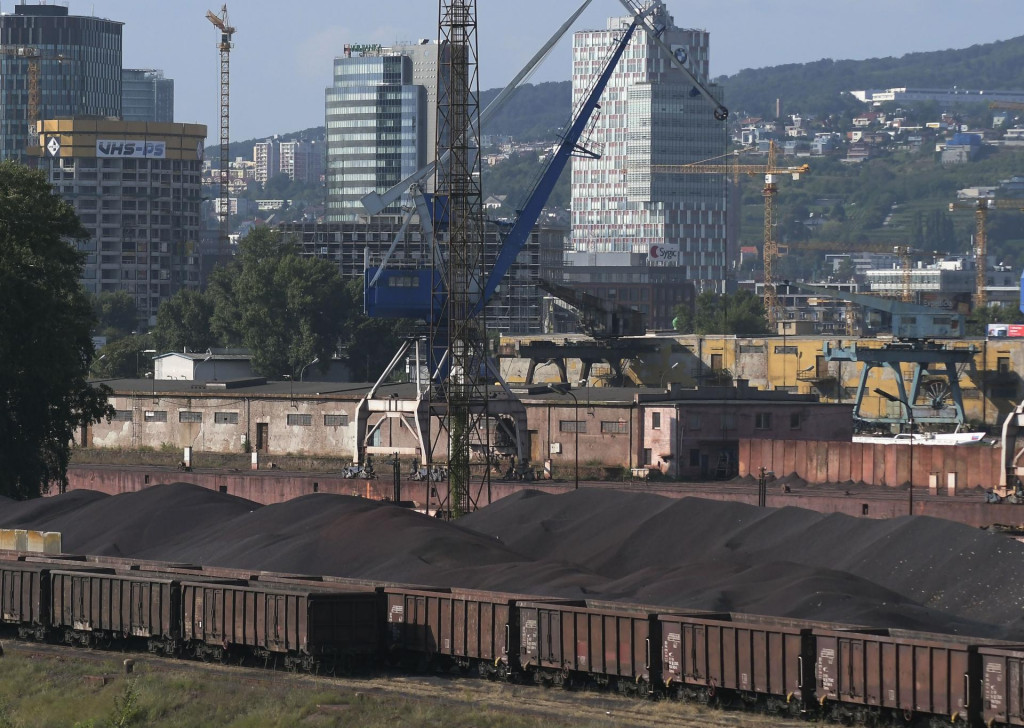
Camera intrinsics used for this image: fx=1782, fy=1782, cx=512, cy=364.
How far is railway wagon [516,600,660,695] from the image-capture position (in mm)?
37062

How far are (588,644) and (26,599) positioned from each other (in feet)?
54.5

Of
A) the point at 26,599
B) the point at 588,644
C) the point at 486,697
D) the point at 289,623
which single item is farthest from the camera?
the point at 26,599

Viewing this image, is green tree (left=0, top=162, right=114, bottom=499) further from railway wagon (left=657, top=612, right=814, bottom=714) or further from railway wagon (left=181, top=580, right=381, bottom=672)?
A: railway wagon (left=657, top=612, right=814, bottom=714)

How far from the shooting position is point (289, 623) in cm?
4038

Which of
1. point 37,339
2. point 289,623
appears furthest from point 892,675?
point 37,339

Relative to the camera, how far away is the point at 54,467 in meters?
75.9

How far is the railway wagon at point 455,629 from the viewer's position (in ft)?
128

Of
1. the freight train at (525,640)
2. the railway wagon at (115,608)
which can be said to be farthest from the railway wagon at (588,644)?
the railway wagon at (115,608)

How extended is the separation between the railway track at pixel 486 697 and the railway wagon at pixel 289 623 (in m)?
0.56

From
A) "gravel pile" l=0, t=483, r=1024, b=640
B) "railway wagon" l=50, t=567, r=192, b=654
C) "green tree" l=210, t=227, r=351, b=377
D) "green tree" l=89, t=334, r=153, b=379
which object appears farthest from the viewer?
"green tree" l=89, t=334, r=153, b=379

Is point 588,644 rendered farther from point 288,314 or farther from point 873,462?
point 288,314

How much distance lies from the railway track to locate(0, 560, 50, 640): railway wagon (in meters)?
2.86

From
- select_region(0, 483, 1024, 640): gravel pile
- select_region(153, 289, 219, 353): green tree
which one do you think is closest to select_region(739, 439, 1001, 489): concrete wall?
select_region(0, 483, 1024, 640): gravel pile

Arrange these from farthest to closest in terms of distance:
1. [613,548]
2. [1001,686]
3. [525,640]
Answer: [613,548], [525,640], [1001,686]
